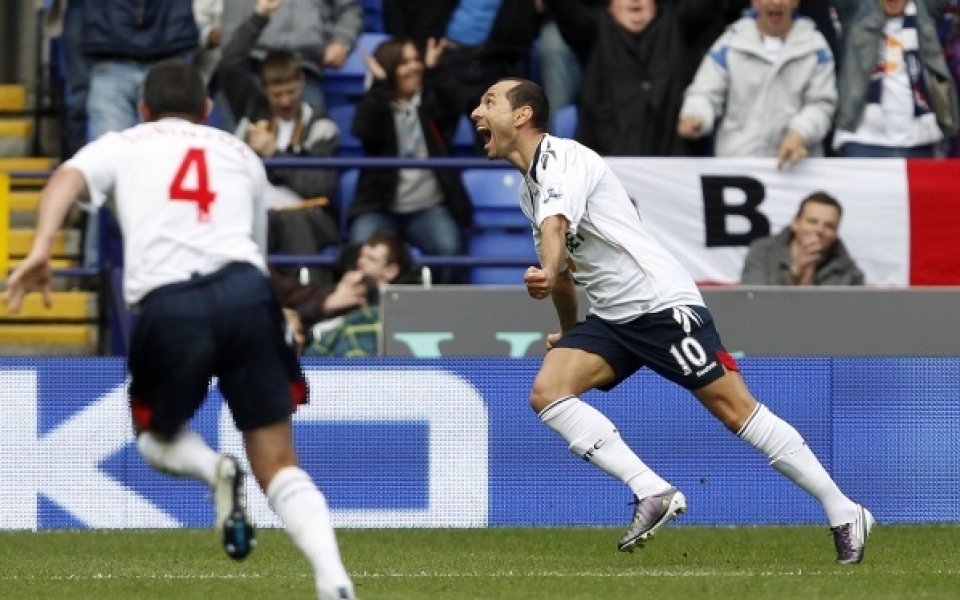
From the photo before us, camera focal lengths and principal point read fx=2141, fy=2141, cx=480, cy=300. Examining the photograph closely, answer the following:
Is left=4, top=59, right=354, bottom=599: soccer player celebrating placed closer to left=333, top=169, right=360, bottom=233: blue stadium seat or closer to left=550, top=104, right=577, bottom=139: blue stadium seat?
left=333, top=169, right=360, bottom=233: blue stadium seat

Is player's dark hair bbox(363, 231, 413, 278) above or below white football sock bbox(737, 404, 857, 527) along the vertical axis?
below

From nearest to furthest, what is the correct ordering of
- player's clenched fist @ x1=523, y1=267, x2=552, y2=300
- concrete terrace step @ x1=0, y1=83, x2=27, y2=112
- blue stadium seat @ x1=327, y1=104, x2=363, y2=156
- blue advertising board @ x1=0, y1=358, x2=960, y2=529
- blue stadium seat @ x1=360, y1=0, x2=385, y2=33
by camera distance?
player's clenched fist @ x1=523, y1=267, x2=552, y2=300 < blue advertising board @ x1=0, y1=358, x2=960, y2=529 < blue stadium seat @ x1=327, y1=104, x2=363, y2=156 < blue stadium seat @ x1=360, y1=0, x2=385, y2=33 < concrete terrace step @ x1=0, y1=83, x2=27, y2=112

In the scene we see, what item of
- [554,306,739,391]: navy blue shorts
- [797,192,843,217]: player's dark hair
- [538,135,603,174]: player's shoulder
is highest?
[538,135,603,174]: player's shoulder

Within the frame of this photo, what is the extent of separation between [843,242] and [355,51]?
3617 millimetres

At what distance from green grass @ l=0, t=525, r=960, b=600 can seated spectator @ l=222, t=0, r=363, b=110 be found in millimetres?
4066

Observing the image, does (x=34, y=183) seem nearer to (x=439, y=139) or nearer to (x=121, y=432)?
(x=439, y=139)

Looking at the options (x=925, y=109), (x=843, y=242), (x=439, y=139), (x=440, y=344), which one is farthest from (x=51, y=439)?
(x=925, y=109)

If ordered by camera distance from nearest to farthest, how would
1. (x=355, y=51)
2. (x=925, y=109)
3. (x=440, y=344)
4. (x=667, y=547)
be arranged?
1. (x=667, y=547)
2. (x=440, y=344)
3. (x=925, y=109)
4. (x=355, y=51)

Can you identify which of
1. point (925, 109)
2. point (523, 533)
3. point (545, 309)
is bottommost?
point (523, 533)

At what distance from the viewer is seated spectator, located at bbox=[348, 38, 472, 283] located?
1314cm

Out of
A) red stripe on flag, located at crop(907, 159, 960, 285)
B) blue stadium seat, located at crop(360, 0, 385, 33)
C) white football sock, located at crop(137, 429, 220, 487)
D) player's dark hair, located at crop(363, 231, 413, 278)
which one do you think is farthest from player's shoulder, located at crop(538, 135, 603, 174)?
blue stadium seat, located at crop(360, 0, 385, 33)

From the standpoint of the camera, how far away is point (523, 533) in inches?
409


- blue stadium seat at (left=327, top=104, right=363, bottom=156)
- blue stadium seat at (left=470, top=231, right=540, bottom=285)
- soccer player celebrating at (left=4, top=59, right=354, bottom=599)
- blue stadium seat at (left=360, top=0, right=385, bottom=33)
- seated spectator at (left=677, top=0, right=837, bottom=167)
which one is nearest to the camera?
soccer player celebrating at (left=4, top=59, right=354, bottom=599)

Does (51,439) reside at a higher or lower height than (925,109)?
lower
